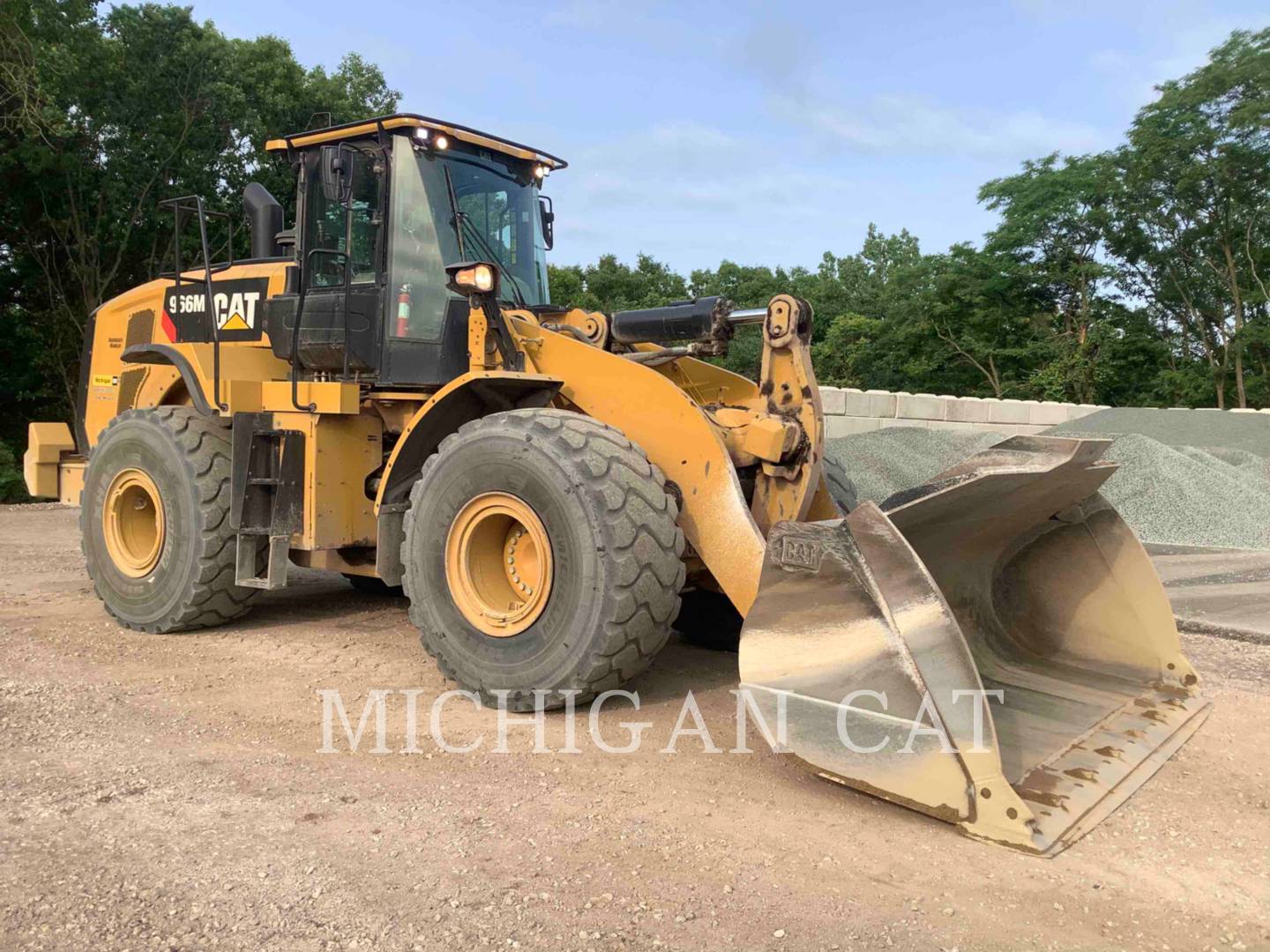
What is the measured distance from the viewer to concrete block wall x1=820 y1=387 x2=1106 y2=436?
45.0 ft

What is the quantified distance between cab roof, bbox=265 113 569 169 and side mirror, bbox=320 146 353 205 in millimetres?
292

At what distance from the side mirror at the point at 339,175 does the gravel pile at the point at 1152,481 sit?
751 centimetres

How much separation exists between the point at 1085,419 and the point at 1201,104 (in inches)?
485

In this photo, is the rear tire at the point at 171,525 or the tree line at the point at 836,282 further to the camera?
the tree line at the point at 836,282

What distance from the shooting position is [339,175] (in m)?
5.01

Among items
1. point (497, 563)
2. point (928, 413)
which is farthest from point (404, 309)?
point (928, 413)

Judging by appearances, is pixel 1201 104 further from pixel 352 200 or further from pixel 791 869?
pixel 791 869

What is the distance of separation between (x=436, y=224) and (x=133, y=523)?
2.84 metres

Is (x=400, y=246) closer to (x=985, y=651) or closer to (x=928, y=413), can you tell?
(x=985, y=651)

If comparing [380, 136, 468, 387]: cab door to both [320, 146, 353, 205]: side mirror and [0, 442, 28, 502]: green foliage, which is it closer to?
[320, 146, 353, 205]: side mirror

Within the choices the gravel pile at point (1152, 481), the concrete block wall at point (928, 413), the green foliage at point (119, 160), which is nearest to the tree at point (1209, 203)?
the concrete block wall at point (928, 413)

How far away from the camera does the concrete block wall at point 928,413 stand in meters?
13.7

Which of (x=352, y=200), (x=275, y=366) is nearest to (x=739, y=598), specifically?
(x=352, y=200)

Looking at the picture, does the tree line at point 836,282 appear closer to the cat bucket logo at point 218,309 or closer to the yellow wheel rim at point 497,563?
the cat bucket logo at point 218,309
